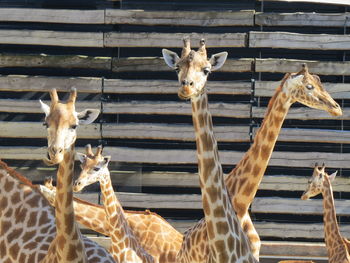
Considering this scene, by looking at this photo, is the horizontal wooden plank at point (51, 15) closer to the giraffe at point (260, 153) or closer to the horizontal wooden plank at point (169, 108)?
the horizontal wooden plank at point (169, 108)

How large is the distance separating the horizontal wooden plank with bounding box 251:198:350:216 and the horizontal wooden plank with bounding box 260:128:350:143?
794 mm

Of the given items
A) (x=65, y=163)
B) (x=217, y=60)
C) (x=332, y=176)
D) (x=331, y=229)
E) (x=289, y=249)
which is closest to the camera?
(x=65, y=163)

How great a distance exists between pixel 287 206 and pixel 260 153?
346 cm

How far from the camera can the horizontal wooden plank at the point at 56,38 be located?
417 inches

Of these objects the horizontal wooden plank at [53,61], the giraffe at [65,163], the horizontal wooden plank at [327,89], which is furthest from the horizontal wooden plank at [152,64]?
the giraffe at [65,163]

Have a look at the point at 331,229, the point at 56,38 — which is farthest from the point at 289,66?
the point at 56,38

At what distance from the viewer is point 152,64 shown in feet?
34.7

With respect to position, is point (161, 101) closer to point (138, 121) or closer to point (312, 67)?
point (138, 121)

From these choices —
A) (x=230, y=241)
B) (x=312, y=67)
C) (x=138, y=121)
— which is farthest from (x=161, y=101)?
(x=230, y=241)

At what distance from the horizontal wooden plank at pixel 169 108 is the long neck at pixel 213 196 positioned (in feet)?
15.4

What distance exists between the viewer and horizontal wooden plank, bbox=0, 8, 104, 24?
1055cm

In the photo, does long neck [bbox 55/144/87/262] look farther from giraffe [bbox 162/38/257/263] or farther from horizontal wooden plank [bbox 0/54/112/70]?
horizontal wooden plank [bbox 0/54/112/70]

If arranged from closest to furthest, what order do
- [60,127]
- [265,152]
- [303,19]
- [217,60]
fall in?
[60,127]
[217,60]
[265,152]
[303,19]

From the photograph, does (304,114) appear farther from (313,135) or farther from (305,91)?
(305,91)
